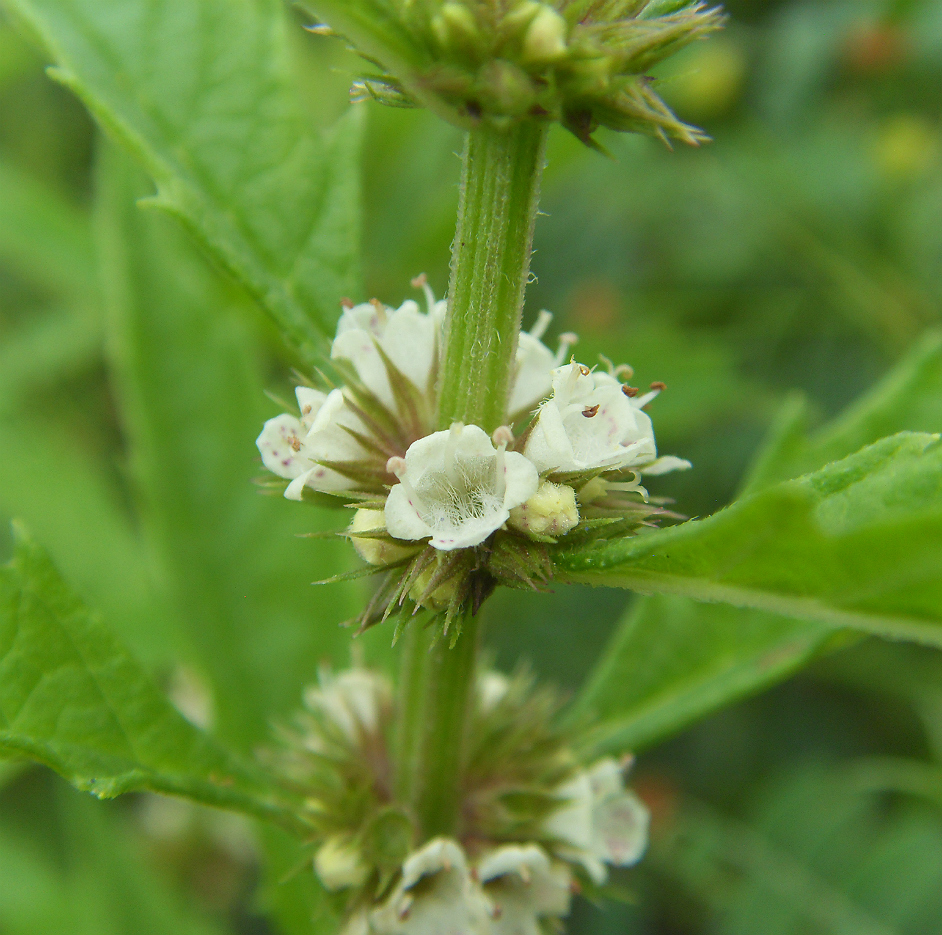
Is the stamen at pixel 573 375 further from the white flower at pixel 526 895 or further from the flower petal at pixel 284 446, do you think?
the white flower at pixel 526 895

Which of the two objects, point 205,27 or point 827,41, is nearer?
point 205,27

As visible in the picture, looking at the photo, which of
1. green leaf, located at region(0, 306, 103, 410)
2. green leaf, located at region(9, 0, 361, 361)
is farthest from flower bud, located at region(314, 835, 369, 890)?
green leaf, located at region(0, 306, 103, 410)

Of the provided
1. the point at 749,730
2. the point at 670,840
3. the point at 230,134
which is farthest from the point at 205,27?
the point at 749,730

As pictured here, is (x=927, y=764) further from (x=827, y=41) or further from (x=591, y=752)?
(x=827, y=41)

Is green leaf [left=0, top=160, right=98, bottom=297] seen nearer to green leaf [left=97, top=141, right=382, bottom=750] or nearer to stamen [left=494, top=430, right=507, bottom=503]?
green leaf [left=97, top=141, right=382, bottom=750]

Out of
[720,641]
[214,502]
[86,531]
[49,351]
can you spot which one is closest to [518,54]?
[720,641]

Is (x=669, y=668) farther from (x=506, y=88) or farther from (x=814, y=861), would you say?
(x=814, y=861)
